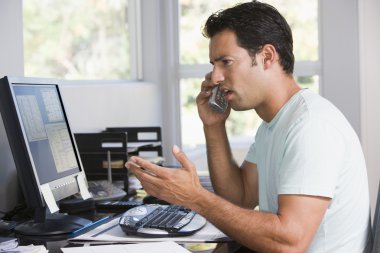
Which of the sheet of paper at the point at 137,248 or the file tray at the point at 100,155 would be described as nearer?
the sheet of paper at the point at 137,248

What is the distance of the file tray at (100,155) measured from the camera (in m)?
2.26

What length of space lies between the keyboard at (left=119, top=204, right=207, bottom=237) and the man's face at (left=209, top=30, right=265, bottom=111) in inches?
13.7

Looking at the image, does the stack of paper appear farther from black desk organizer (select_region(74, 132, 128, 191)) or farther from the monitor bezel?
black desk organizer (select_region(74, 132, 128, 191))

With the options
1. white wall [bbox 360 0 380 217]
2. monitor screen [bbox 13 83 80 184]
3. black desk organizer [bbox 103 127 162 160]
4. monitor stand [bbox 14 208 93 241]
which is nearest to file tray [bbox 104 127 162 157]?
black desk organizer [bbox 103 127 162 160]

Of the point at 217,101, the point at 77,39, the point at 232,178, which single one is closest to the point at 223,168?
the point at 232,178

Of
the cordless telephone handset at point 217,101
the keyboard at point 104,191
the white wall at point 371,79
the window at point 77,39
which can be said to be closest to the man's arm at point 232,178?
the cordless telephone handset at point 217,101

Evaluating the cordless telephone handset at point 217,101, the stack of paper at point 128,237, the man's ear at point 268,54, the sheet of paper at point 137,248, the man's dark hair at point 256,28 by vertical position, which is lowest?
the stack of paper at point 128,237

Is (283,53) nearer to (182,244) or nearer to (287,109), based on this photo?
(287,109)

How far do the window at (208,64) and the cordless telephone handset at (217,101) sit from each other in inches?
55.6

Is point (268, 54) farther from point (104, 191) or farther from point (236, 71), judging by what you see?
point (104, 191)

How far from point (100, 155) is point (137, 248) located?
95 centimetres

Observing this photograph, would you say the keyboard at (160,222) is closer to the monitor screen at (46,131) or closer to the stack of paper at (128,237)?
the stack of paper at (128,237)

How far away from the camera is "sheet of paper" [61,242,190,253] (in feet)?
4.41

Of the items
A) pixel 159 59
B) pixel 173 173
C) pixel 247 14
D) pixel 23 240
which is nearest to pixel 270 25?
pixel 247 14
